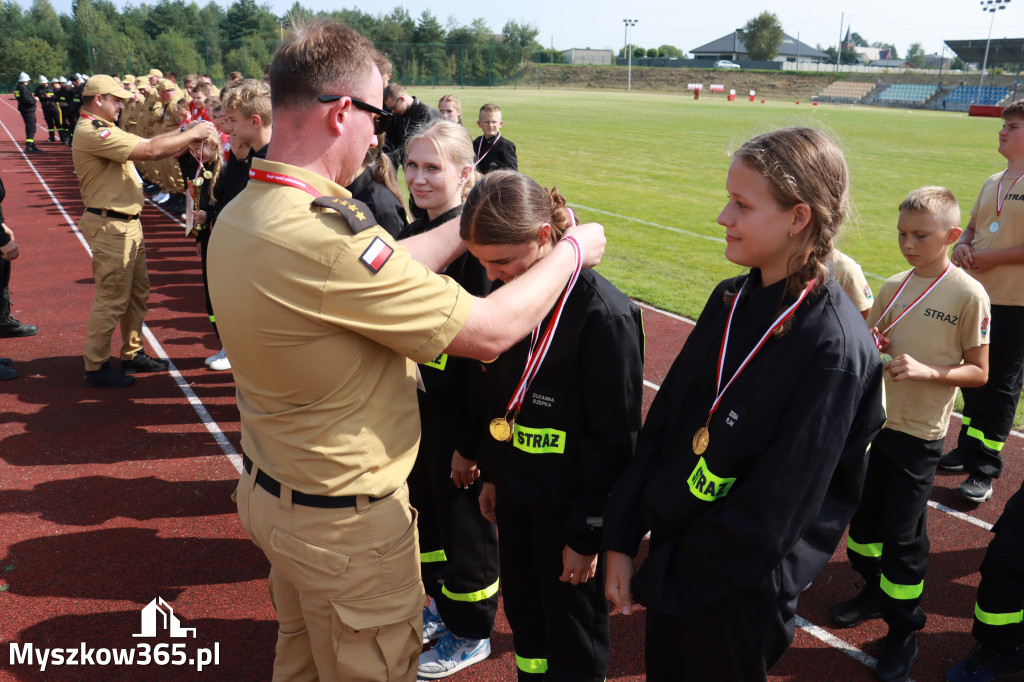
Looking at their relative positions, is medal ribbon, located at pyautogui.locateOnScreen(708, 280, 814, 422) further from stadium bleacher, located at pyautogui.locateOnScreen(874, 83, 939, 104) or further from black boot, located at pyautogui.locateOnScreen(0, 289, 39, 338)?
stadium bleacher, located at pyautogui.locateOnScreen(874, 83, 939, 104)

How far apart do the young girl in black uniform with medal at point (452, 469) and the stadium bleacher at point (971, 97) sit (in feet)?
239

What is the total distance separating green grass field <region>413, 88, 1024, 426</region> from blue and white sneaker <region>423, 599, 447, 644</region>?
2.52 m

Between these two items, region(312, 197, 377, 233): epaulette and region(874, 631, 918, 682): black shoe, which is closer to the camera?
region(312, 197, 377, 233): epaulette

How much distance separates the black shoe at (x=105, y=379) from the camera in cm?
662

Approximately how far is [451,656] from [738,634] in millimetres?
1735

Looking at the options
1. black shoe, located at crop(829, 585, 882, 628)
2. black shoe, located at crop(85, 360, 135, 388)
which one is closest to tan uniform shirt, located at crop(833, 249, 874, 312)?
black shoe, located at crop(829, 585, 882, 628)

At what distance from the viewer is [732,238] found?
1987mm

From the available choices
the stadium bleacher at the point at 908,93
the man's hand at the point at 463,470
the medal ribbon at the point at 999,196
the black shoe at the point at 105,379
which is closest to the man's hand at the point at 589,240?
the man's hand at the point at 463,470

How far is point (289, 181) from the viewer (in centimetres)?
192

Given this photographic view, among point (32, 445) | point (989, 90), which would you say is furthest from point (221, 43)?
point (989, 90)

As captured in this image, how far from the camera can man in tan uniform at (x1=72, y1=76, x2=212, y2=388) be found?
6.52 meters

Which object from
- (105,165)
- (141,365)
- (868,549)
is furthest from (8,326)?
(868,549)

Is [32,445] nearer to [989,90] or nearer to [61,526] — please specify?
[61,526]

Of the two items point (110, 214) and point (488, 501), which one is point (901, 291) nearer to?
point (488, 501)
